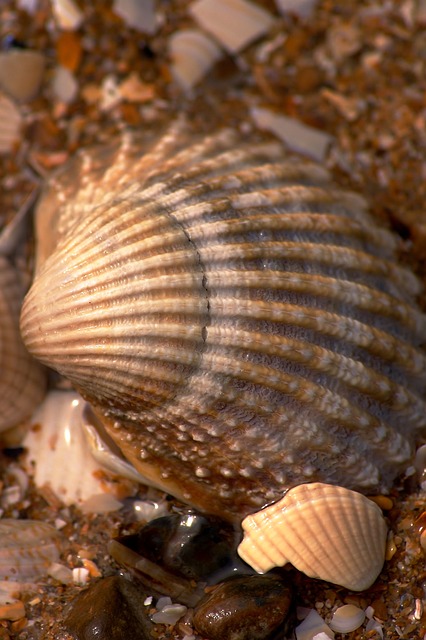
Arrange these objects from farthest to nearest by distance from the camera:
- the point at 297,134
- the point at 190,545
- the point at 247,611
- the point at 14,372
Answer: the point at 297,134 < the point at 14,372 < the point at 190,545 < the point at 247,611

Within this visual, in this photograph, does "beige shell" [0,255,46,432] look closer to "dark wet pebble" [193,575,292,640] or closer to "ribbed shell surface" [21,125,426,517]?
"ribbed shell surface" [21,125,426,517]

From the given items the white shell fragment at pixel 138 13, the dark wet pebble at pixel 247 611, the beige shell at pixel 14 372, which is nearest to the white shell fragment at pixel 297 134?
the white shell fragment at pixel 138 13

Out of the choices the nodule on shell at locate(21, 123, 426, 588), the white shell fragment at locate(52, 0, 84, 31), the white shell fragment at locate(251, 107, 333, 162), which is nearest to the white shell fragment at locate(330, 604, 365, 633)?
the nodule on shell at locate(21, 123, 426, 588)

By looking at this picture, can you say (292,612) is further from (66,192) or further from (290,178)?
(66,192)

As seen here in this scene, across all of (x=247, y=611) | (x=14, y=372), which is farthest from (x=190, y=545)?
(x=14, y=372)

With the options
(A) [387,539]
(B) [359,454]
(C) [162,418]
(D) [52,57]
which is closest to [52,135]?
(D) [52,57]

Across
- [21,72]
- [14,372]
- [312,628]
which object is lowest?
[312,628]

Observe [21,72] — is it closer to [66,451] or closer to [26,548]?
[66,451]
